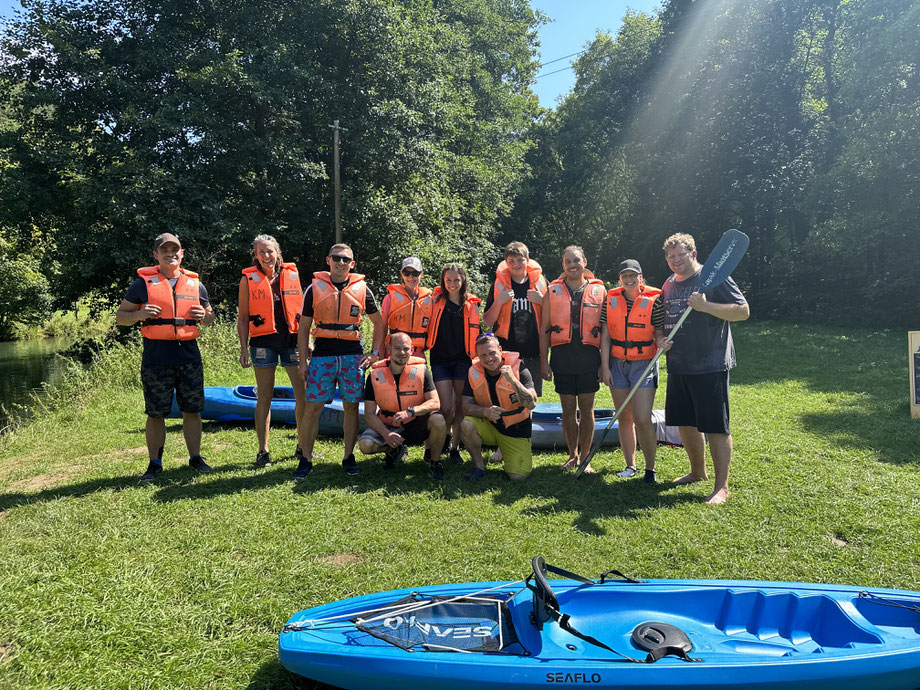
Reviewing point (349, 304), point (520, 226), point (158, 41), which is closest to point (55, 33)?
point (158, 41)

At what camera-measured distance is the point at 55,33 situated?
46.9 ft

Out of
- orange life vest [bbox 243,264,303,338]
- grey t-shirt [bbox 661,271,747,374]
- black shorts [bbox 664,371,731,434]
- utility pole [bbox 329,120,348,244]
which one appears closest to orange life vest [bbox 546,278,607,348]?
grey t-shirt [bbox 661,271,747,374]

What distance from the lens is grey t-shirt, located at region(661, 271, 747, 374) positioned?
409 centimetres

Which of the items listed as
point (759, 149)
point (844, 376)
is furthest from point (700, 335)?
point (759, 149)

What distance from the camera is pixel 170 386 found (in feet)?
15.3

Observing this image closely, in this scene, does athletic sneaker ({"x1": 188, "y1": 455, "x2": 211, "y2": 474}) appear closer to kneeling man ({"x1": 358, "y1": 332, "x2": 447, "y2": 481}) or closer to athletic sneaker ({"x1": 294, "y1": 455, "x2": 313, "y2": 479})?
athletic sneaker ({"x1": 294, "y1": 455, "x2": 313, "y2": 479})

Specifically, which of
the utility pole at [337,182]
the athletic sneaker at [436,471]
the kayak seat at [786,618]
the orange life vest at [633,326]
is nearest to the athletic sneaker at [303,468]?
the athletic sneaker at [436,471]

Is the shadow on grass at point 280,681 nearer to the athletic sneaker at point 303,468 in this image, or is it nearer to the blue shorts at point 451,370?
the athletic sneaker at point 303,468

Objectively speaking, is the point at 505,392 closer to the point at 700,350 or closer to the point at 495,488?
the point at 495,488

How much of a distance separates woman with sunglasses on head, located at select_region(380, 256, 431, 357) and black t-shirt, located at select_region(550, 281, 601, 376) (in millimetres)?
1222

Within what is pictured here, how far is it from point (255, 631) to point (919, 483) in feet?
16.3

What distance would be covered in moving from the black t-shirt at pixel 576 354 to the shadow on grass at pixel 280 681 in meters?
3.06

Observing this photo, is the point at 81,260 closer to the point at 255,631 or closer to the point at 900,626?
the point at 255,631

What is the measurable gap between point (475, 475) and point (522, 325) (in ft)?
4.42
